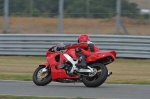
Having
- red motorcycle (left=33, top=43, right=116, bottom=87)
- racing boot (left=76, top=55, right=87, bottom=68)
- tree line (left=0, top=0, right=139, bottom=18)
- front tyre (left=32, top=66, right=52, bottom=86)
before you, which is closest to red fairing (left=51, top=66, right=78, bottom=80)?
red motorcycle (left=33, top=43, right=116, bottom=87)

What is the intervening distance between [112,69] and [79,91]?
6.78 meters

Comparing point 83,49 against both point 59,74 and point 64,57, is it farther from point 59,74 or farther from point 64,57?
point 59,74

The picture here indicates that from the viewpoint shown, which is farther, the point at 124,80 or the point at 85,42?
the point at 124,80

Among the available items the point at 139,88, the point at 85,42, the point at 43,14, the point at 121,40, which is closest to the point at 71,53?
the point at 85,42

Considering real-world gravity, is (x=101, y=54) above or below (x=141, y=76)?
above

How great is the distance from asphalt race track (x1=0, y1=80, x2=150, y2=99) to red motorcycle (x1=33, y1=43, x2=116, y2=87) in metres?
0.19

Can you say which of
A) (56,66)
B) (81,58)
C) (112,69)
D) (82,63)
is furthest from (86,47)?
(112,69)

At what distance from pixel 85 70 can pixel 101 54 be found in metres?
0.52

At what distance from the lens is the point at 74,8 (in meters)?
21.3

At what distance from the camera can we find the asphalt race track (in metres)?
10.1

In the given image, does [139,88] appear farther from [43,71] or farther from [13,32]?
[13,32]

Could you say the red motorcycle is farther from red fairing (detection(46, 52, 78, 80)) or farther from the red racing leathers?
the red racing leathers

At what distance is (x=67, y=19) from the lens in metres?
21.2

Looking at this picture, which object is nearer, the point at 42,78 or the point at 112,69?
the point at 42,78
